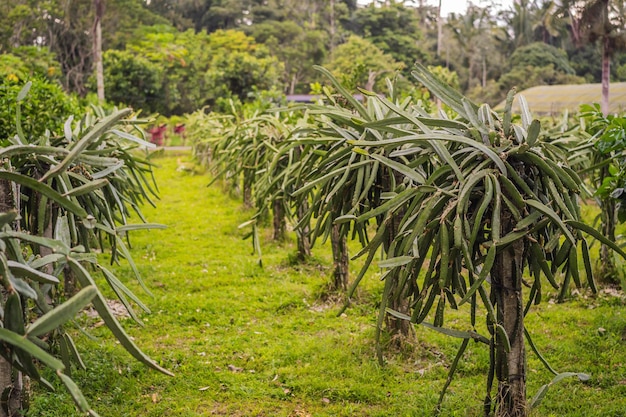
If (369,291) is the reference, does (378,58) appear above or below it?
above

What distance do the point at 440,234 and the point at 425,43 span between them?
42.4 m

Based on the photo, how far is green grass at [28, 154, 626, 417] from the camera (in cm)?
360

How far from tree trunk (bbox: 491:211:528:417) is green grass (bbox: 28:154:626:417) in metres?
0.57

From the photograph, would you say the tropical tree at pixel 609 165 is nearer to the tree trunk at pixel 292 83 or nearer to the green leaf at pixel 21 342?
the green leaf at pixel 21 342

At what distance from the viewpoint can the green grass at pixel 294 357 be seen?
3.60 metres

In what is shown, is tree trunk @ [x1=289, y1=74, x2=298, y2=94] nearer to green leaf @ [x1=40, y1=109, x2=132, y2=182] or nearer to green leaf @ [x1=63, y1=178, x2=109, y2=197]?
green leaf @ [x1=40, y1=109, x2=132, y2=182]

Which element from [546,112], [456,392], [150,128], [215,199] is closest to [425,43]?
[546,112]

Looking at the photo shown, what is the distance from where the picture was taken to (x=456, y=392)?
3.71 metres

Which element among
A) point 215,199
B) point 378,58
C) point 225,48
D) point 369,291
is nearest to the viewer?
point 369,291

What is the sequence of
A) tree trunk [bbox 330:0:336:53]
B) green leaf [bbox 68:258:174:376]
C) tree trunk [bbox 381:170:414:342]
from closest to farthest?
green leaf [bbox 68:258:174:376], tree trunk [bbox 381:170:414:342], tree trunk [bbox 330:0:336:53]

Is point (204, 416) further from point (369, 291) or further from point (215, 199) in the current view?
point (215, 199)

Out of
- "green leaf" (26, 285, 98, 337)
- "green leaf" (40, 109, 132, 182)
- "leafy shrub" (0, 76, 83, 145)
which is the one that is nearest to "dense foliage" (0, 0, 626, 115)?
"leafy shrub" (0, 76, 83, 145)

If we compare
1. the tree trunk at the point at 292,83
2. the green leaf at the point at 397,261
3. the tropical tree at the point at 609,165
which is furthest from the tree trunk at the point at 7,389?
the tree trunk at the point at 292,83

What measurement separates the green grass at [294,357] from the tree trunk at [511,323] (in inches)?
22.4
